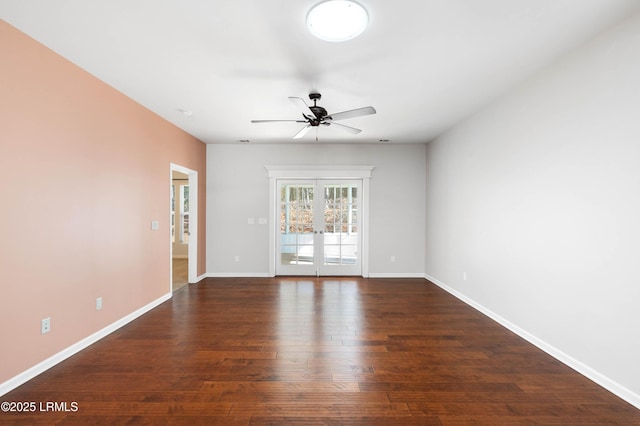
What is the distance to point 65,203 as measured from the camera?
8.25 ft

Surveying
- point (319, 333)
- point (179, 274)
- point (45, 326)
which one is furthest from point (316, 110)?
point (179, 274)

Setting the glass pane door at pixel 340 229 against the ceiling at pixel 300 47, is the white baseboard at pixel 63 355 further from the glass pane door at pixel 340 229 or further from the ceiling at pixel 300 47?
the glass pane door at pixel 340 229

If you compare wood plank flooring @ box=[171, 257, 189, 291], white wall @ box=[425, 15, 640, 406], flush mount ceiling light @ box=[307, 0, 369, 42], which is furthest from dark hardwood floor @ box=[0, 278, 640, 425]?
flush mount ceiling light @ box=[307, 0, 369, 42]

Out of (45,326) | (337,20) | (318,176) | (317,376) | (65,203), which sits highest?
(337,20)

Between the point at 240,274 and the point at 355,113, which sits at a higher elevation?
the point at 355,113

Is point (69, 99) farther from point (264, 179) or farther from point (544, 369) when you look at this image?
point (544, 369)

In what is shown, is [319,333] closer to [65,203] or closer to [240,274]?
[65,203]

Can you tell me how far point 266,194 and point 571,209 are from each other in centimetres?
450

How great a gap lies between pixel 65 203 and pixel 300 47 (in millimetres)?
2406

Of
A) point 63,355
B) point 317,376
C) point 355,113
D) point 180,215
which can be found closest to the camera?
point 317,376

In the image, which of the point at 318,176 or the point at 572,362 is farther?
the point at 318,176

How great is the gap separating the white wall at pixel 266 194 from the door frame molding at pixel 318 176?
9 centimetres

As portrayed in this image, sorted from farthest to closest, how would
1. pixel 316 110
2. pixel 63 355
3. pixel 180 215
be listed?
pixel 180 215 → pixel 316 110 → pixel 63 355

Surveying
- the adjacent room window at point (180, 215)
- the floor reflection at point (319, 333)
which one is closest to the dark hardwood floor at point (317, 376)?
the floor reflection at point (319, 333)
